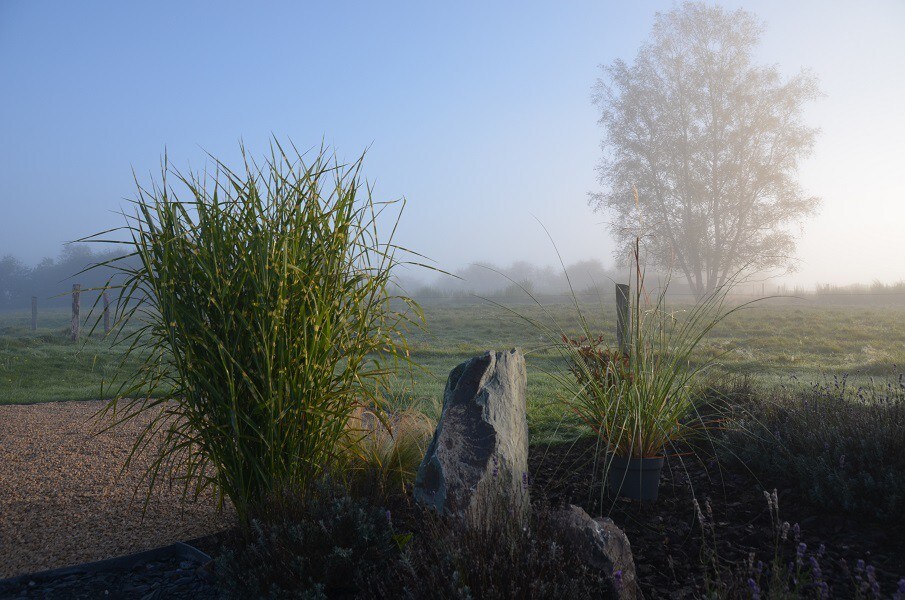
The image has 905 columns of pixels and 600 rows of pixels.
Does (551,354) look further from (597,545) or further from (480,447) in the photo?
(597,545)

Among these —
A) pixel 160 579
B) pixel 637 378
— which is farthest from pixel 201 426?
pixel 637 378

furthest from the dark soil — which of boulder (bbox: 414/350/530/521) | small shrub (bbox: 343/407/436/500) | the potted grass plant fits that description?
small shrub (bbox: 343/407/436/500)

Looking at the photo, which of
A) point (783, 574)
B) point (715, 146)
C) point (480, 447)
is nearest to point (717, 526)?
point (783, 574)

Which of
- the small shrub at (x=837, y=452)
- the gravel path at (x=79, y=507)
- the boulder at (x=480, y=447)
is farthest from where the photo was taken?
the gravel path at (x=79, y=507)

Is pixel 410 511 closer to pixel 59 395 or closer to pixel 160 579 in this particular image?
pixel 160 579

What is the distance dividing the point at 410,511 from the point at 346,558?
76 centimetres

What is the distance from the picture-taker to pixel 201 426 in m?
3.12

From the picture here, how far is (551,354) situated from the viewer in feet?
38.7

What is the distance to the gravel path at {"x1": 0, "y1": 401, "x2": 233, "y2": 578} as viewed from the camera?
3654 mm

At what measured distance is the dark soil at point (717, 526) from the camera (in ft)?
9.32

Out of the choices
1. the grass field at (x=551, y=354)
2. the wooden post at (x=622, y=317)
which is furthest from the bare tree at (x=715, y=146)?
the wooden post at (x=622, y=317)

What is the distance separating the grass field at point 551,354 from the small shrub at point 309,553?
3.16 m

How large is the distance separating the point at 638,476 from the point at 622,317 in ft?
4.48

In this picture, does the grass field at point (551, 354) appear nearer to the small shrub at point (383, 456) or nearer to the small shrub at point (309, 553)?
the small shrub at point (383, 456)
